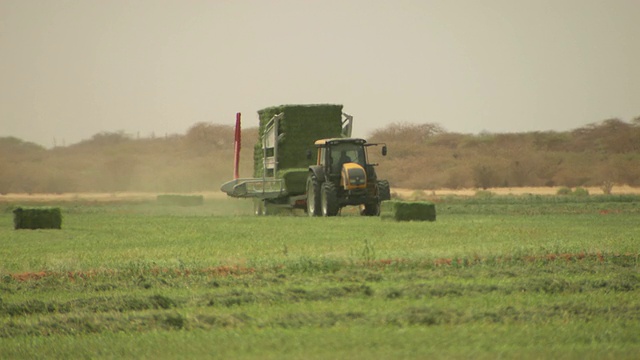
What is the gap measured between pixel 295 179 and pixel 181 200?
49.8 ft

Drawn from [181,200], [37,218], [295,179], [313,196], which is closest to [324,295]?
[37,218]

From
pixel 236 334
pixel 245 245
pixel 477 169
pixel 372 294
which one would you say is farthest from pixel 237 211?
pixel 477 169

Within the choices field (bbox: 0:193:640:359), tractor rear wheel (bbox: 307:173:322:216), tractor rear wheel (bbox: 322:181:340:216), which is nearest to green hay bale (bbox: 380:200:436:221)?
tractor rear wheel (bbox: 322:181:340:216)

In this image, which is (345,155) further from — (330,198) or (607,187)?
(607,187)

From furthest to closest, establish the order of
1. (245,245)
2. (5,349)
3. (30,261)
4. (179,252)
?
(245,245), (179,252), (30,261), (5,349)

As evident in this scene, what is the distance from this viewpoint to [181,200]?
49500 millimetres

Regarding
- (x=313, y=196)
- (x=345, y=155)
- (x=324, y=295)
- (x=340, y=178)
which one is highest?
(x=345, y=155)

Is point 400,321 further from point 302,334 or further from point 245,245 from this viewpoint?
point 245,245

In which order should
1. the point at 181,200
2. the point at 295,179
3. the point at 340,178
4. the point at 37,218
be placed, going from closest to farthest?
1. the point at 37,218
2. the point at 340,178
3. the point at 295,179
4. the point at 181,200

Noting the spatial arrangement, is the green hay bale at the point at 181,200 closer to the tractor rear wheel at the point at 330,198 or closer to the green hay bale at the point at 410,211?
the tractor rear wheel at the point at 330,198

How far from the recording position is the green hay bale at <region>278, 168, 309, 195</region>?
35.2m

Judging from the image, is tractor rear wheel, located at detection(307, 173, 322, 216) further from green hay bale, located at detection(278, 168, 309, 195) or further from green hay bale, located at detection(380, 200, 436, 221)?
green hay bale, located at detection(380, 200, 436, 221)

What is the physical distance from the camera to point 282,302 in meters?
13.1

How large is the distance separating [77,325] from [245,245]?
10.5 m
